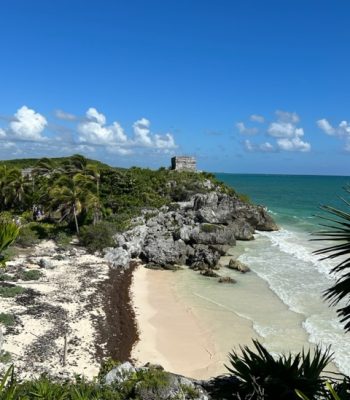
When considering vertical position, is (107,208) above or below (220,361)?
above

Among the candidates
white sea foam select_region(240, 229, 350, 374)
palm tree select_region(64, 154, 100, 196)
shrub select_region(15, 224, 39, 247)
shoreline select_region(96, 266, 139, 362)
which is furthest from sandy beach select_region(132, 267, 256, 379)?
palm tree select_region(64, 154, 100, 196)

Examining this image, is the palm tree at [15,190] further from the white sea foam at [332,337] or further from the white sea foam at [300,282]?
the white sea foam at [332,337]

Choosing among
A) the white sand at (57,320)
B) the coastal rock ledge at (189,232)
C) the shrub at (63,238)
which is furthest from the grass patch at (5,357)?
the shrub at (63,238)

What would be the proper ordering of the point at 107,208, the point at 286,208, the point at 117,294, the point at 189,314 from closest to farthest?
the point at 189,314
the point at 117,294
the point at 107,208
the point at 286,208

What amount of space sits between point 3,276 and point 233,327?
1224 centimetres

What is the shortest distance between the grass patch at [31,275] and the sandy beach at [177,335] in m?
5.40

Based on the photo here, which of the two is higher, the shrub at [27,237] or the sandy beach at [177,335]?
the shrub at [27,237]

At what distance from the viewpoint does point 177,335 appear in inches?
700

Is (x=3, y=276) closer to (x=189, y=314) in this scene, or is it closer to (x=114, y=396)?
(x=189, y=314)

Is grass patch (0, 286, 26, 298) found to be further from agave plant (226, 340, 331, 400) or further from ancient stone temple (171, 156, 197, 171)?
ancient stone temple (171, 156, 197, 171)

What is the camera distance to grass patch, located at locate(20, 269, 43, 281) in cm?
2158

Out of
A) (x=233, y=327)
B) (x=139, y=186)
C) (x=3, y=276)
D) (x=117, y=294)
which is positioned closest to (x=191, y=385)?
(x=233, y=327)

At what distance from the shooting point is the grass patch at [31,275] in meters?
21.6

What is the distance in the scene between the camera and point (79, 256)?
1077 inches
